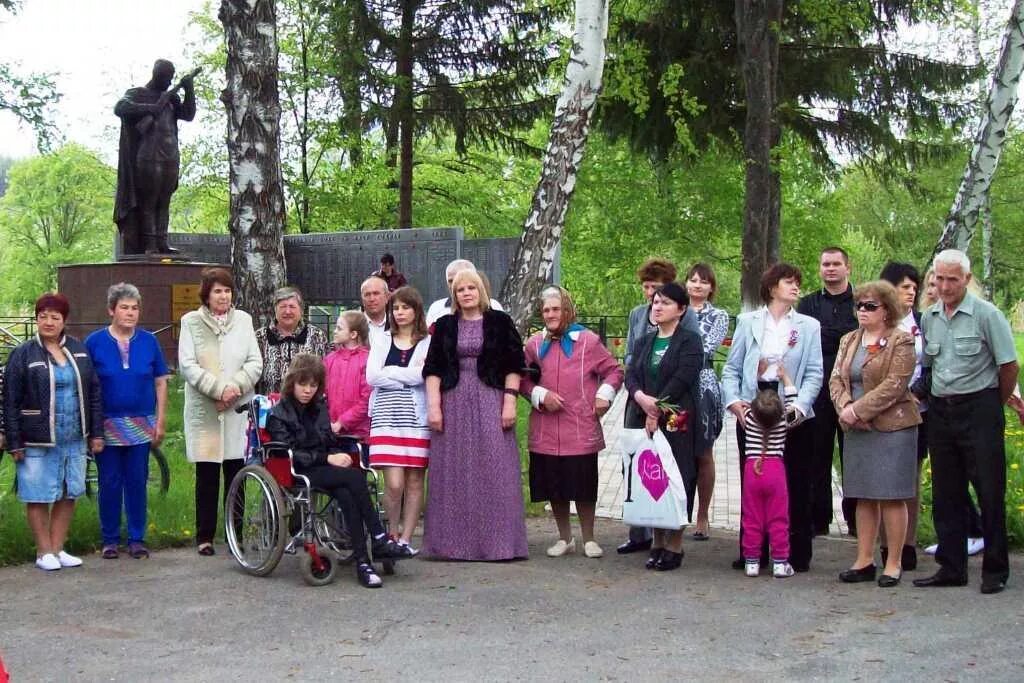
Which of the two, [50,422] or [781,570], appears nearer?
[781,570]

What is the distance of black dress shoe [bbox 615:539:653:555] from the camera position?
8.60 meters

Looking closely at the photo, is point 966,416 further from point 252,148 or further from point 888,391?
point 252,148

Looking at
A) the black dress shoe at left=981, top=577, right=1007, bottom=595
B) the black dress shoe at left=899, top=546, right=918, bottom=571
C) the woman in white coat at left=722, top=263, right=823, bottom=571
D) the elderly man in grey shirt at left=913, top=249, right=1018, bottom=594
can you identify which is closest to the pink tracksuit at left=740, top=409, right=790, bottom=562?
the woman in white coat at left=722, top=263, right=823, bottom=571

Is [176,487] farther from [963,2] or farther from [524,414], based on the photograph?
[963,2]

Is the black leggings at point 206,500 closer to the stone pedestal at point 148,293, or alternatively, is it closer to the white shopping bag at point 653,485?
the white shopping bag at point 653,485

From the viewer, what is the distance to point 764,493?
7809 mm

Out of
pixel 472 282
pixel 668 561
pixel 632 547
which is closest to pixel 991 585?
Result: pixel 668 561

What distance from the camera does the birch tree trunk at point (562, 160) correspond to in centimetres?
1211

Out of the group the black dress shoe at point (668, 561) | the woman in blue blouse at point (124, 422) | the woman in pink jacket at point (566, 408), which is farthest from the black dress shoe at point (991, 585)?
the woman in blue blouse at point (124, 422)

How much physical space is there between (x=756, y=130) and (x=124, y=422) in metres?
13.6

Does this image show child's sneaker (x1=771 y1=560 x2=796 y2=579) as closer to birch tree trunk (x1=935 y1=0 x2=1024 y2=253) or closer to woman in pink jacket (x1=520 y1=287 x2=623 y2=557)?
woman in pink jacket (x1=520 y1=287 x2=623 y2=557)

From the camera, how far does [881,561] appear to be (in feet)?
26.8

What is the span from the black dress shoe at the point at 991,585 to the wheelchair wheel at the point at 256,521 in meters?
3.77

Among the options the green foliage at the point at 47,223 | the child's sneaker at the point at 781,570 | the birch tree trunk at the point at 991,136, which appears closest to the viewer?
the child's sneaker at the point at 781,570
